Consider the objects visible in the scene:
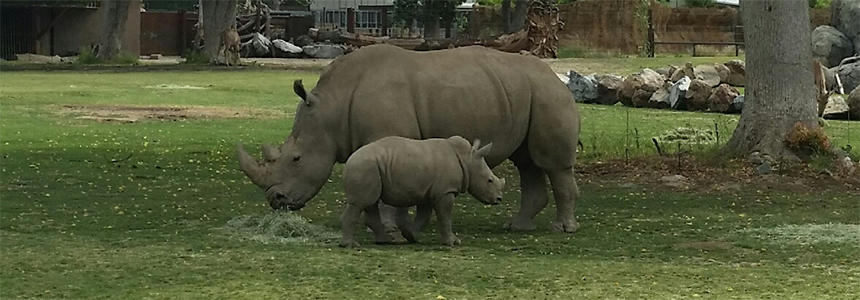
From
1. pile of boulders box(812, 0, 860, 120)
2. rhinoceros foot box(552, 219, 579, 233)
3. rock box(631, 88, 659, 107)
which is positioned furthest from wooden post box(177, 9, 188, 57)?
rhinoceros foot box(552, 219, 579, 233)

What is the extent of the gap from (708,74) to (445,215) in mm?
20057

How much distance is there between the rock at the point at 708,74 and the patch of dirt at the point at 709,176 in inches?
512

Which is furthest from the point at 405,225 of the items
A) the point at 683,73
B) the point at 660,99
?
the point at 683,73

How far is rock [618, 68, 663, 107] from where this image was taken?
1014 inches

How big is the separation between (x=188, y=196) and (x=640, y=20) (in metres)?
38.6

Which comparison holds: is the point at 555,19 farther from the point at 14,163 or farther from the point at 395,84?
the point at 395,84

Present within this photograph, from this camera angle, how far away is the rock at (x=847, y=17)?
3894cm

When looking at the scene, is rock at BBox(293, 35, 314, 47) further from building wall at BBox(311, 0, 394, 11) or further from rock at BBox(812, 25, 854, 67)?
rock at BBox(812, 25, 854, 67)

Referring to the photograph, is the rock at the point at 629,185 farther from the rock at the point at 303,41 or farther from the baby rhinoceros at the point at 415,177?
the rock at the point at 303,41

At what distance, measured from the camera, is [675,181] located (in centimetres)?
1391

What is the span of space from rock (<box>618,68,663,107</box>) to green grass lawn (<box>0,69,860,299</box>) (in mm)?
8095

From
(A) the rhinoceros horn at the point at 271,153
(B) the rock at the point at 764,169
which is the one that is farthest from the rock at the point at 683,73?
(A) the rhinoceros horn at the point at 271,153

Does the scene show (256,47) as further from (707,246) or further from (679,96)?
(707,246)

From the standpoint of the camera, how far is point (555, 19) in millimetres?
43438
